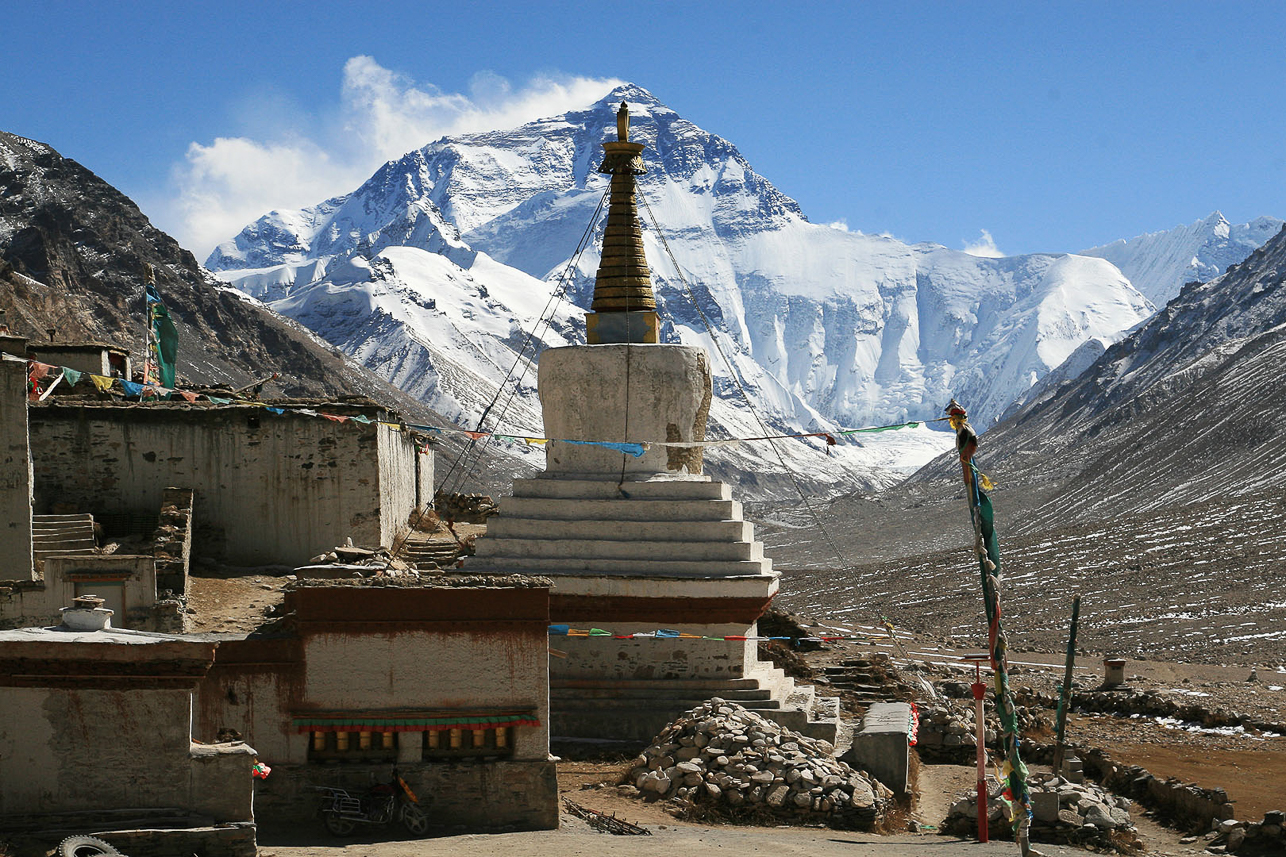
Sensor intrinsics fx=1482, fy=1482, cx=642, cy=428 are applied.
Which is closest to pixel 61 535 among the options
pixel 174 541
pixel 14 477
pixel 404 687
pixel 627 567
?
pixel 14 477

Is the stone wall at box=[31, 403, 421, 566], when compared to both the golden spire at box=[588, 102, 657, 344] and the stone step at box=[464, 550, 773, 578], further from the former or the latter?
the golden spire at box=[588, 102, 657, 344]

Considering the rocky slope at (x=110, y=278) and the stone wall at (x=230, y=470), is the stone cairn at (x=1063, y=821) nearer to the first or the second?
the stone wall at (x=230, y=470)

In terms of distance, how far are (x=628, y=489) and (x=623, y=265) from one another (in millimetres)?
3502

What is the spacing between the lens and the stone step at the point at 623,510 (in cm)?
1880

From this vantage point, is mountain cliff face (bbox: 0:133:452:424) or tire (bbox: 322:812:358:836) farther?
mountain cliff face (bbox: 0:133:452:424)

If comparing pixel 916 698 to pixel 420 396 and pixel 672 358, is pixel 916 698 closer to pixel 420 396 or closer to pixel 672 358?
pixel 672 358

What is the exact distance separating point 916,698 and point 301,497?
32.2 feet

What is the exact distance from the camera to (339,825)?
1310 cm

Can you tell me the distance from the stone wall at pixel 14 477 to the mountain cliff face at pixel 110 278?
57.7 meters

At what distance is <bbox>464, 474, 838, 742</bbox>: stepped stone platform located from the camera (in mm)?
17766

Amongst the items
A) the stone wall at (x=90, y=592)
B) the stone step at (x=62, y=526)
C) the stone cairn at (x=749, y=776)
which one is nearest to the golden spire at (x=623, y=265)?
the stone cairn at (x=749, y=776)

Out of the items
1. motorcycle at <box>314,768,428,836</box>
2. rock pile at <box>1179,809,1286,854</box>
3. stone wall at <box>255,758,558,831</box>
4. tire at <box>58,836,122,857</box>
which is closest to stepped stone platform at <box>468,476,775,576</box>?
stone wall at <box>255,758,558,831</box>

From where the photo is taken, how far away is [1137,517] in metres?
68.5

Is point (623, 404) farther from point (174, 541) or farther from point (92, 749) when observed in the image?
point (92, 749)
